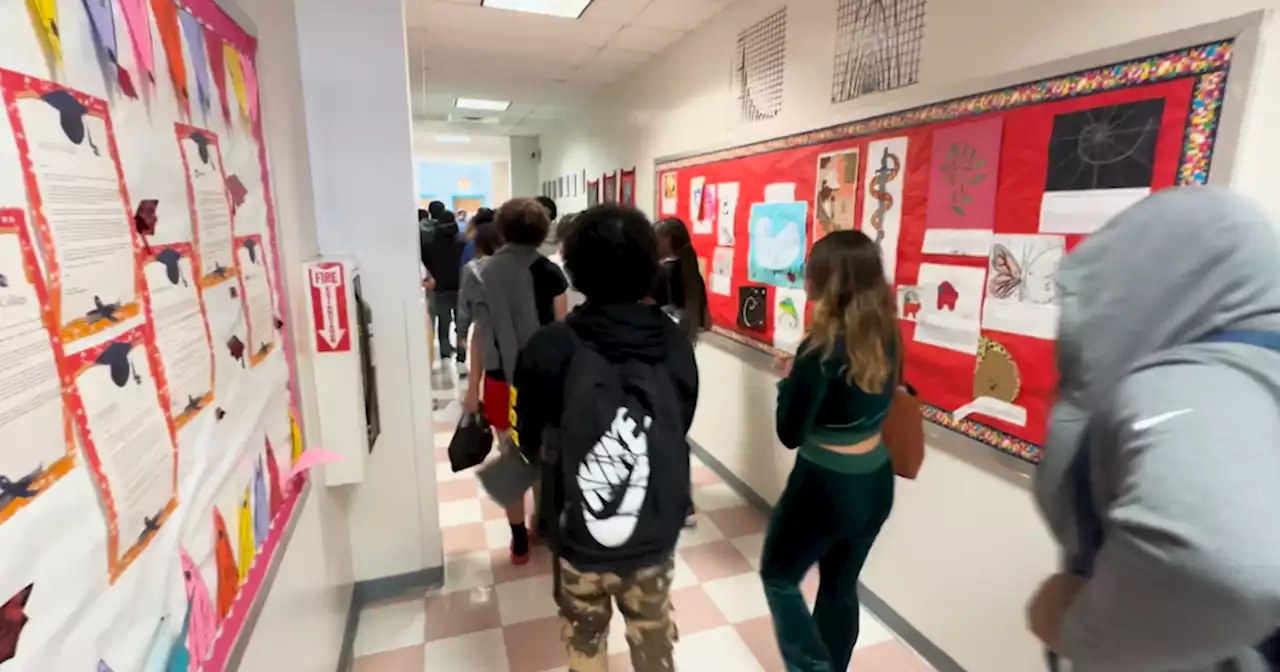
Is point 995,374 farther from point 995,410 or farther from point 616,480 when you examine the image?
point 616,480

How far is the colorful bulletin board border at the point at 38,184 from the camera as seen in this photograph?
0.53 metres

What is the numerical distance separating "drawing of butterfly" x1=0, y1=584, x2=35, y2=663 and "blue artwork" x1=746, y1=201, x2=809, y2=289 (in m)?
2.44

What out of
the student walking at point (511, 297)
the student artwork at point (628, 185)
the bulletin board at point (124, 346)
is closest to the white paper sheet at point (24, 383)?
the bulletin board at point (124, 346)

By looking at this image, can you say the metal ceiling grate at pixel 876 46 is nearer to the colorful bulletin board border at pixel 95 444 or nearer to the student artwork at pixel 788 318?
the student artwork at pixel 788 318

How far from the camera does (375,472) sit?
224cm

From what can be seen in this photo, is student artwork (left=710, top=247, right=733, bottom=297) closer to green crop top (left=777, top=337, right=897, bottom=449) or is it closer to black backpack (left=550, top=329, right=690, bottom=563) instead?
green crop top (left=777, top=337, right=897, bottom=449)

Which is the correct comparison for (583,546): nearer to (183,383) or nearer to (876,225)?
(183,383)

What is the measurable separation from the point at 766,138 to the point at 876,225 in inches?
34.2

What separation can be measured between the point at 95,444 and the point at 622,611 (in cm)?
111

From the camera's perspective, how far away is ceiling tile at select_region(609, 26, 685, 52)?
3.57m

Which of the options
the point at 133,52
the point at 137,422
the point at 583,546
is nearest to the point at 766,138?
the point at 583,546

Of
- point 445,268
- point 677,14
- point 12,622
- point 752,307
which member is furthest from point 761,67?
point 445,268

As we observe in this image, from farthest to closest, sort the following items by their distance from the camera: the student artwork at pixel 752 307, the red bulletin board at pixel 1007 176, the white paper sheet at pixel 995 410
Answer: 1. the student artwork at pixel 752 307
2. the white paper sheet at pixel 995 410
3. the red bulletin board at pixel 1007 176

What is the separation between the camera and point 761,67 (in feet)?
9.19
